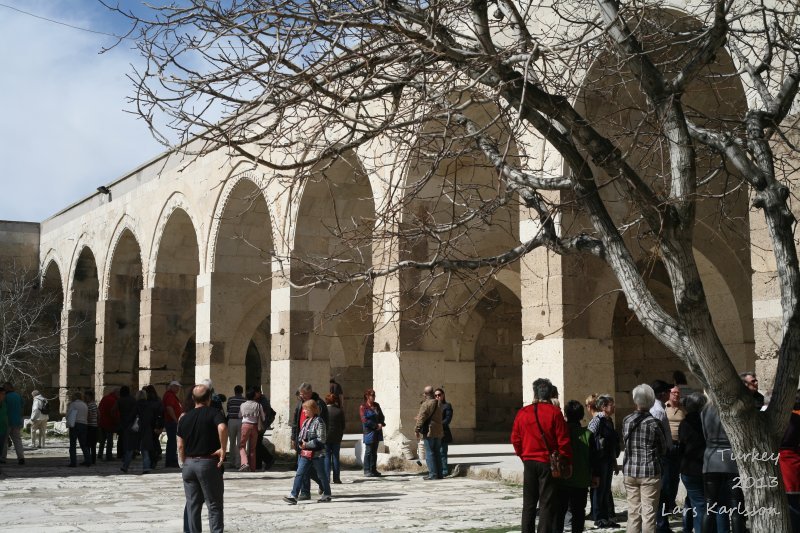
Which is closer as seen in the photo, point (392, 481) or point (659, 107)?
point (659, 107)

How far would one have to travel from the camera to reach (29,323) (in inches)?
993

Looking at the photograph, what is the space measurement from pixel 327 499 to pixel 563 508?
3523 millimetres

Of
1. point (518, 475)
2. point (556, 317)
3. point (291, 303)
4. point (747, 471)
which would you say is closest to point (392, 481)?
point (518, 475)

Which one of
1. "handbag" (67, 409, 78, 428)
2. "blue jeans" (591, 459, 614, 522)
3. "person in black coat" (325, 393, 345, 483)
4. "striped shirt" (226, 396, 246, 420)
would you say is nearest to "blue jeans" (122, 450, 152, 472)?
"striped shirt" (226, 396, 246, 420)

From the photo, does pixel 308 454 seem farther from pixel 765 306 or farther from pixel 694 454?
pixel 765 306

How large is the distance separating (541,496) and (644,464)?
2.46 ft

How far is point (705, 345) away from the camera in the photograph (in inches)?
181

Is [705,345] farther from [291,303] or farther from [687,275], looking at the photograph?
[291,303]

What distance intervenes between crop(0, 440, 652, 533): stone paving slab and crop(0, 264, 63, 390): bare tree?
1139 centimetres

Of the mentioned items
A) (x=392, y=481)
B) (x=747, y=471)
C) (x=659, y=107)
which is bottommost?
(x=392, y=481)

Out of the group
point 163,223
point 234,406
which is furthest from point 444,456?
point 163,223

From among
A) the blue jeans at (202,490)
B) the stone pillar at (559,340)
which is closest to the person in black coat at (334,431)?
the stone pillar at (559,340)

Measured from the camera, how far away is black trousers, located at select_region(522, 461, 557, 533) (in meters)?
6.19

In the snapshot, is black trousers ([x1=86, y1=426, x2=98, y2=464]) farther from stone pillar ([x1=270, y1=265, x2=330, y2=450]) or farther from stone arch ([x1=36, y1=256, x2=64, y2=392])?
stone arch ([x1=36, y1=256, x2=64, y2=392])
